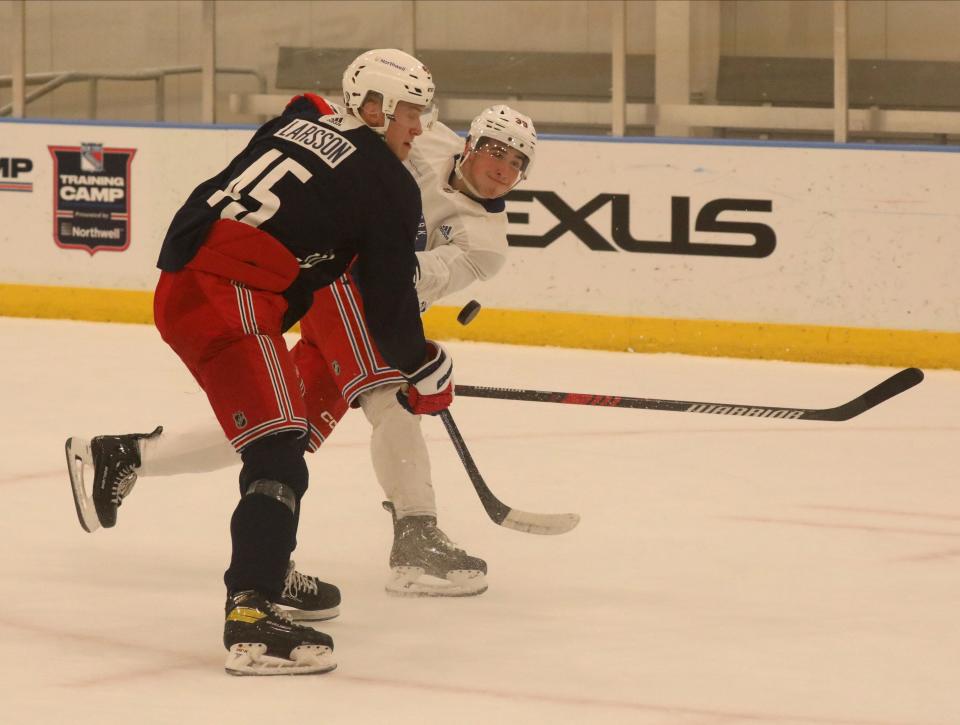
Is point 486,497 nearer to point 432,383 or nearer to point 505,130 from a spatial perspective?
point 432,383

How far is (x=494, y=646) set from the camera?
2854mm

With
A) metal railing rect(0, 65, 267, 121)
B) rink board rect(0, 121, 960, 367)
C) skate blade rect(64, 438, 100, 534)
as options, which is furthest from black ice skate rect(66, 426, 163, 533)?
metal railing rect(0, 65, 267, 121)

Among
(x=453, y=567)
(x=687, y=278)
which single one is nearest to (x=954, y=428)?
(x=687, y=278)

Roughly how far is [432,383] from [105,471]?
65cm

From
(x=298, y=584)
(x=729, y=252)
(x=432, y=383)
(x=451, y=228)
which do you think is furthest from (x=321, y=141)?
(x=729, y=252)

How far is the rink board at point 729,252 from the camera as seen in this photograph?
5.99m

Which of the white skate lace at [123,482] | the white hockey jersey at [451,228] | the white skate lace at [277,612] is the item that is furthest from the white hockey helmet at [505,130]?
the white skate lace at [277,612]

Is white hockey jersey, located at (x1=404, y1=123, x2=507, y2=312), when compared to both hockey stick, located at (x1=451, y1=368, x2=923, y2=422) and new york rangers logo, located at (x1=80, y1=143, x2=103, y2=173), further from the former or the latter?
new york rangers logo, located at (x1=80, y1=143, x2=103, y2=173)

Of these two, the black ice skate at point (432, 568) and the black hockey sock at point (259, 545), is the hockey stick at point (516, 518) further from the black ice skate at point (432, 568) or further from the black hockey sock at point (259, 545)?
the black hockey sock at point (259, 545)

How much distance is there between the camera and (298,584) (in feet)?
9.75

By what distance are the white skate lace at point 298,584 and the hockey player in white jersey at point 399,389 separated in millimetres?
232

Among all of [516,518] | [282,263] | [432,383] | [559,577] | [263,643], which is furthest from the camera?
[516,518]

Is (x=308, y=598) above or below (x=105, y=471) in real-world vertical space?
below

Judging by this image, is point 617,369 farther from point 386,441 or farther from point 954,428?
point 386,441
